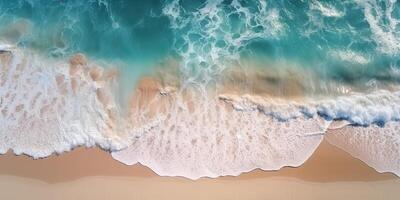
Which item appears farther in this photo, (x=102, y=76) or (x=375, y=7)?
(x=375, y=7)

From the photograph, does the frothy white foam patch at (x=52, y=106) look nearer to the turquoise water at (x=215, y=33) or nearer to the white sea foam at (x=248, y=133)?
the turquoise water at (x=215, y=33)

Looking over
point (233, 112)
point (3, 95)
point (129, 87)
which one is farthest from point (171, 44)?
point (3, 95)

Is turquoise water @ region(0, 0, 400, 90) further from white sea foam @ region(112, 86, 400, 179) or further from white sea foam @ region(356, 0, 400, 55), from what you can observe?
white sea foam @ region(112, 86, 400, 179)

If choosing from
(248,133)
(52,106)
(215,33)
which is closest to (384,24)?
(215,33)

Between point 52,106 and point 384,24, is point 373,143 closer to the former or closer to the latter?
point 384,24

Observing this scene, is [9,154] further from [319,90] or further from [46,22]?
[319,90]

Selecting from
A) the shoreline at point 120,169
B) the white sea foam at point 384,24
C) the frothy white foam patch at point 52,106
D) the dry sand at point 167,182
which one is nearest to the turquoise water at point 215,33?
the white sea foam at point 384,24

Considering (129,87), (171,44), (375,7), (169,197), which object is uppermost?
(375,7)
